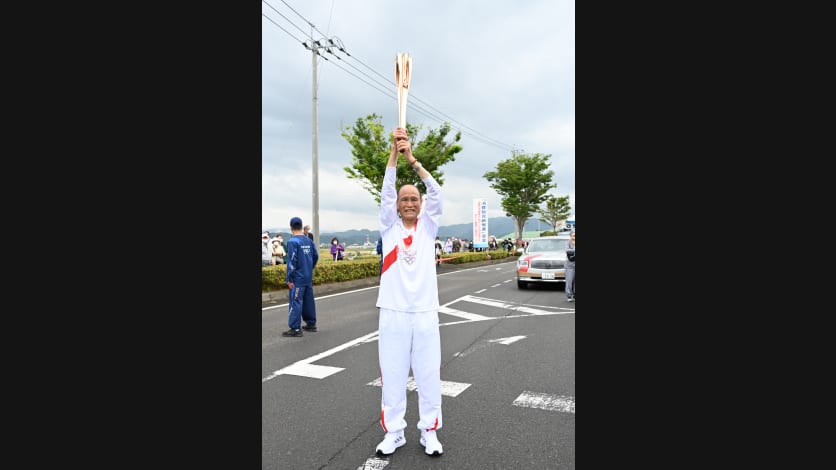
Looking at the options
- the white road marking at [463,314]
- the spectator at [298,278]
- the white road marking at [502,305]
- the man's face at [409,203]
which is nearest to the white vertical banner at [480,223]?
the white road marking at [502,305]

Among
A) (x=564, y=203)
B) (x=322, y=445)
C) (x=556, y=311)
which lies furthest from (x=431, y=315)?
(x=564, y=203)

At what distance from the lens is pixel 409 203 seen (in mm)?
3006

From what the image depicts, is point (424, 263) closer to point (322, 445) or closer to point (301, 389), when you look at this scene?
point (322, 445)

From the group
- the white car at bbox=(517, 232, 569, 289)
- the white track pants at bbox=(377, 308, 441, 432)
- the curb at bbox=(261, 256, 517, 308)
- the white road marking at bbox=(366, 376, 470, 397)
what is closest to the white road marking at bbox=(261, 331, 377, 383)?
the white road marking at bbox=(366, 376, 470, 397)

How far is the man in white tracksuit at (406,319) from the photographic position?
2.86 metres

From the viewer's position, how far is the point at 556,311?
8.98 meters

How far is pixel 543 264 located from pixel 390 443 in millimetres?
10307

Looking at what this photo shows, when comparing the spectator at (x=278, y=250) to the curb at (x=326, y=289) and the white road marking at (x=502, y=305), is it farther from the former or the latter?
the white road marking at (x=502, y=305)

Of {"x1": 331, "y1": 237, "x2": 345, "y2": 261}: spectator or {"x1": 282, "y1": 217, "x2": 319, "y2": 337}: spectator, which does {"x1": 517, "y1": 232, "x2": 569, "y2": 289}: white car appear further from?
{"x1": 331, "y1": 237, "x2": 345, "y2": 261}: spectator

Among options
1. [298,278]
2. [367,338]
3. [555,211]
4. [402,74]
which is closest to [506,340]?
[367,338]

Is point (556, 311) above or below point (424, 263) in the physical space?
below

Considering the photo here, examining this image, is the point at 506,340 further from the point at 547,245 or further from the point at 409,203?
the point at 547,245

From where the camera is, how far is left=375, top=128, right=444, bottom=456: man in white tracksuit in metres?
2.86
